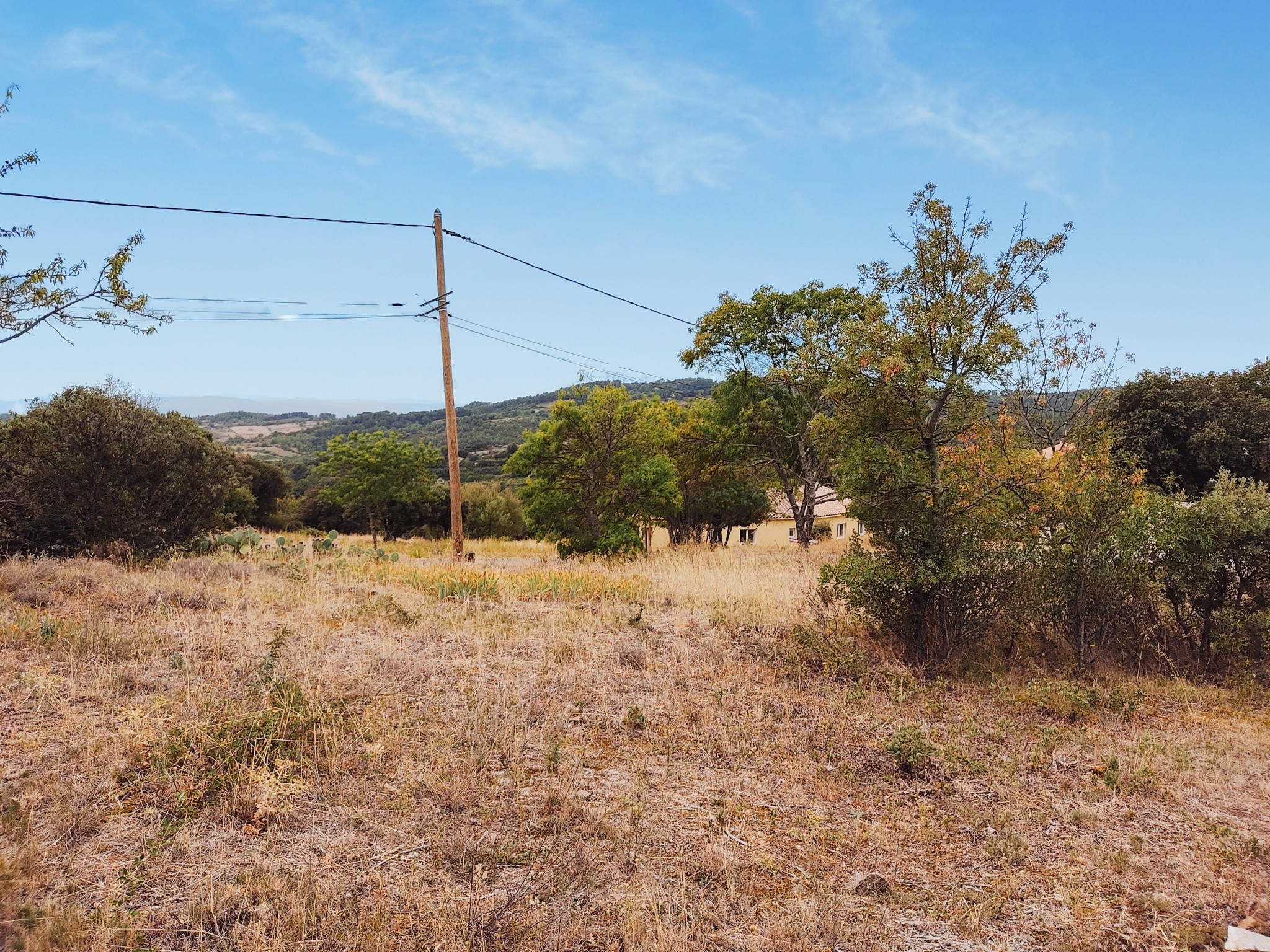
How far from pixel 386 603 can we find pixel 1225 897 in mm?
8883

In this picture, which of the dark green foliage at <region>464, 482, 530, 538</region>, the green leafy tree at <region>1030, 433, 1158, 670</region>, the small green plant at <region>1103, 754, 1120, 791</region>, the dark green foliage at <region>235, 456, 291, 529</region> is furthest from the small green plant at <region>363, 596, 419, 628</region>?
the dark green foliage at <region>464, 482, 530, 538</region>

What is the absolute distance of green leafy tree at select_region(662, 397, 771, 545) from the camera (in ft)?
82.8

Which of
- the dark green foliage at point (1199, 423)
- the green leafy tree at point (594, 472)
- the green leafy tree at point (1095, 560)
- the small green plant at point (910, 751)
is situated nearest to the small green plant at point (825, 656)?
the small green plant at point (910, 751)

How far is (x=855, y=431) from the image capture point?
354 inches

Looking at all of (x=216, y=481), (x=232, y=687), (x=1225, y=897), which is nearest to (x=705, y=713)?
(x=1225, y=897)

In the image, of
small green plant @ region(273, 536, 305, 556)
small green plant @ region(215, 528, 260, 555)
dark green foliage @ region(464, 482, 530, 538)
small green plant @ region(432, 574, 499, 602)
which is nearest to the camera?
small green plant @ region(432, 574, 499, 602)

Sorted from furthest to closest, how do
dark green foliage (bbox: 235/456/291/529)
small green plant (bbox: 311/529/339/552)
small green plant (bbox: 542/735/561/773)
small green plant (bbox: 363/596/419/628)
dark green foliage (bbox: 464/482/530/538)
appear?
1. dark green foliage (bbox: 464/482/530/538)
2. dark green foliage (bbox: 235/456/291/529)
3. small green plant (bbox: 311/529/339/552)
4. small green plant (bbox: 363/596/419/628)
5. small green plant (bbox: 542/735/561/773)

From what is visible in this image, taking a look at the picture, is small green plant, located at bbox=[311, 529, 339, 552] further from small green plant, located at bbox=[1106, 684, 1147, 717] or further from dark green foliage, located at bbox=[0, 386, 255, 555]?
small green plant, located at bbox=[1106, 684, 1147, 717]

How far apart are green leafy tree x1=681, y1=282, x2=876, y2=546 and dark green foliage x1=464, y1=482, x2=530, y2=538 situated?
25.0 meters

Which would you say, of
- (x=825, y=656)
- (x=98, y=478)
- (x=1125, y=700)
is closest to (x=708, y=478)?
(x=98, y=478)

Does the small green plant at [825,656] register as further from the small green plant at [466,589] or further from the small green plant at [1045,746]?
the small green plant at [466,589]

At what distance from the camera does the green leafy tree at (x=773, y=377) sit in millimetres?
22078

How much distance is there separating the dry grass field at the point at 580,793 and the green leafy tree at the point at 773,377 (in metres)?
14.2

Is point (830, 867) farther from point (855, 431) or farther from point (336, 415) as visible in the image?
point (336, 415)
